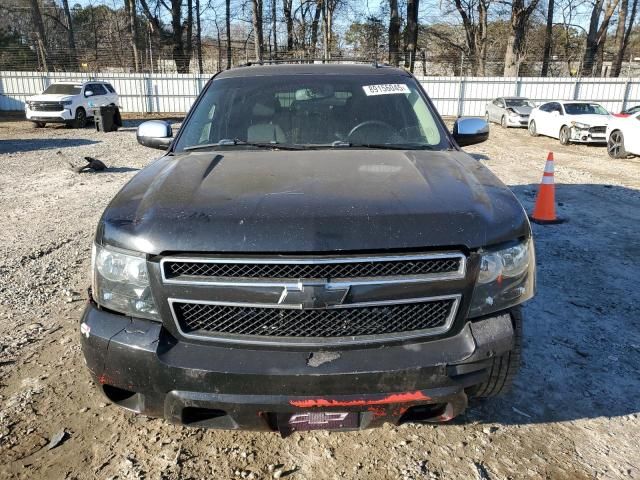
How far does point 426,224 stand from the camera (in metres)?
2.04

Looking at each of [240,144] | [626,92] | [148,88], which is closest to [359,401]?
[240,144]

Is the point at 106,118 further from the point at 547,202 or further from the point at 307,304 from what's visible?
the point at 307,304

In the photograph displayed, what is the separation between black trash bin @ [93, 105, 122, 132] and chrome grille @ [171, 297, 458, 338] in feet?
59.5

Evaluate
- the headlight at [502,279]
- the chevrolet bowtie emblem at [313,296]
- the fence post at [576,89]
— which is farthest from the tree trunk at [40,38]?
the headlight at [502,279]

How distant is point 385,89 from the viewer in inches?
142

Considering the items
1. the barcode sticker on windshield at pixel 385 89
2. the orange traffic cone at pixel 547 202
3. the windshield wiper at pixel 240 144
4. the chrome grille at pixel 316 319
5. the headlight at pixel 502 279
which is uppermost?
the barcode sticker on windshield at pixel 385 89

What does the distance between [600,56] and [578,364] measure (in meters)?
42.0

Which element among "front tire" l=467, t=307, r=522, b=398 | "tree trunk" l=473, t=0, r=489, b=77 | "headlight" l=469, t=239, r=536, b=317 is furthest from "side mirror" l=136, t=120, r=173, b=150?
"tree trunk" l=473, t=0, r=489, b=77

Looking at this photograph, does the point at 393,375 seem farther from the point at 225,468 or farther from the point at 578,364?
the point at 578,364

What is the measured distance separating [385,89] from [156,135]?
1.72m

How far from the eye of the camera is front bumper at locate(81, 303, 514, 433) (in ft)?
6.46

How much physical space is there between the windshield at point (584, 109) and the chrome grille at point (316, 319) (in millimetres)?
17437

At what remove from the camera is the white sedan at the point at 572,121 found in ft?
51.7

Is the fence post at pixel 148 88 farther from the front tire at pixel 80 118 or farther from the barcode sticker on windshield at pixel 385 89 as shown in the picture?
the barcode sticker on windshield at pixel 385 89
